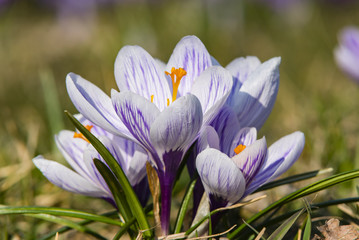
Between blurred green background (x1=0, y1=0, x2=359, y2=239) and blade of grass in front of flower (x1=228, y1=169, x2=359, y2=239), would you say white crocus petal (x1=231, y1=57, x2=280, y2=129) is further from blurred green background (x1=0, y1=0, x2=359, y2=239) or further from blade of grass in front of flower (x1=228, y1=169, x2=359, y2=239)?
blurred green background (x1=0, y1=0, x2=359, y2=239)

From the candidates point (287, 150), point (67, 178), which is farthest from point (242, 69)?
point (67, 178)

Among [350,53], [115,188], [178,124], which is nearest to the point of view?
[178,124]

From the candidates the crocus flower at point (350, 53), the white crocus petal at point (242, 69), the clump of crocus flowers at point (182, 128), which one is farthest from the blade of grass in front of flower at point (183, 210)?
the crocus flower at point (350, 53)

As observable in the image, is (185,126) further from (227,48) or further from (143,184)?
(227,48)

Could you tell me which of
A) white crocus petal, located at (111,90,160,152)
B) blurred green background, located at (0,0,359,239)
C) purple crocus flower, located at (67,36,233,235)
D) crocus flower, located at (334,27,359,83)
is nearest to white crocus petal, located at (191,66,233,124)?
purple crocus flower, located at (67,36,233,235)

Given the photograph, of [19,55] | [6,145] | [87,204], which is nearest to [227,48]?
[19,55]

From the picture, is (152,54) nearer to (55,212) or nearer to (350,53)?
(350,53)
